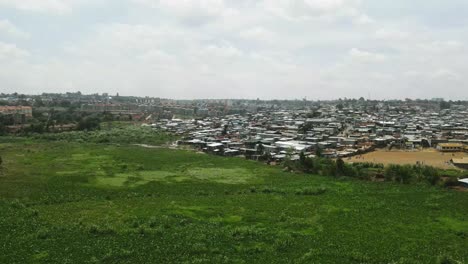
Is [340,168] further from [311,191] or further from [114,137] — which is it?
[114,137]

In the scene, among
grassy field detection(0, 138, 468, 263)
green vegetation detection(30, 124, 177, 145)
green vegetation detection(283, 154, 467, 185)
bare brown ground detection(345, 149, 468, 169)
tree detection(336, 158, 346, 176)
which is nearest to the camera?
grassy field detection(0, 138, 468, 263)

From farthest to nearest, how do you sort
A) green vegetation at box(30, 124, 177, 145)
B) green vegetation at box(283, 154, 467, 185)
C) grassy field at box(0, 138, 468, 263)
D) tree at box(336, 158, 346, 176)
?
green vegetation at box(30, 124, 177, 145) → tree at box(336, 158, 346, 176) → green vegetation at box(283, 154, 467, 185) → grassy field at box(0, 138, 468, 263)

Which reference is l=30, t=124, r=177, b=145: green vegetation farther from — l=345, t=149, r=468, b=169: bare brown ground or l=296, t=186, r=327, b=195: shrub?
l=296, t=186, r=327, b=195: shrub

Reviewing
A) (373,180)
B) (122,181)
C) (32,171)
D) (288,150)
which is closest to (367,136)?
(288,150)

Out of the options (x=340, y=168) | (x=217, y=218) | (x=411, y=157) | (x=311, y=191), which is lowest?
(x=217, y=218)

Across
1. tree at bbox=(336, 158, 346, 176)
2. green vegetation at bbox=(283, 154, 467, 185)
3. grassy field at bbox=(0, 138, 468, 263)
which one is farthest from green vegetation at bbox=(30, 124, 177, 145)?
tree at bbox=(336, 158, 346, 176)

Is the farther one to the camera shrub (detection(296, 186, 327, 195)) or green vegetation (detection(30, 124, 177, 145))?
green vegetation (detection(30, 124, 177, 145))

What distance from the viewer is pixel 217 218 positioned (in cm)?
2441

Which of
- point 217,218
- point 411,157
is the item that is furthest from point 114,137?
point 217,218

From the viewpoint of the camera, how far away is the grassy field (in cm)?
1891

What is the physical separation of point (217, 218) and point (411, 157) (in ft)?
125

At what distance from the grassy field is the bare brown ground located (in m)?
15.0

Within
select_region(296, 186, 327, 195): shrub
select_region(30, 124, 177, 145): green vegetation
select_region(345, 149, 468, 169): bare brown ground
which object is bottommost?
select_region(30, 124, 177, 145): green vegetation

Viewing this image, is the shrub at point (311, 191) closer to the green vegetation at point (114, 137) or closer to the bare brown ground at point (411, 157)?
the bare brown ground at point (411, 157)
